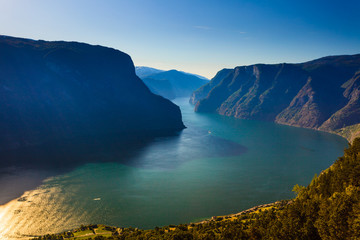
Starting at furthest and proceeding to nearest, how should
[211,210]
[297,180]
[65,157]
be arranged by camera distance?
[65,157], [297,180], [211,210]

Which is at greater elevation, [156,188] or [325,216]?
[325,216]

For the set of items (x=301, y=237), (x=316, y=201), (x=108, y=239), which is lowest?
(x=108, y=239)

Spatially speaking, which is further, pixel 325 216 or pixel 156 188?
pixel 156 188

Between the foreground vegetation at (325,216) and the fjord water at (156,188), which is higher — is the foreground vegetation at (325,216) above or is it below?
above

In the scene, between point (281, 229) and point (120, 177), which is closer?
point (281, 229)

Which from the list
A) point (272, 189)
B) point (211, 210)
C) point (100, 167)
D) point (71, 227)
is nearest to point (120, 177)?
point (100, 167)

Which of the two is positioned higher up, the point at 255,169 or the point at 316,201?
the point at 316,201

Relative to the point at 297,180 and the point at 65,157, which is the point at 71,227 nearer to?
the point at 65,157

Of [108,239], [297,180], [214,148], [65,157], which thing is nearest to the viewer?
[108,239]

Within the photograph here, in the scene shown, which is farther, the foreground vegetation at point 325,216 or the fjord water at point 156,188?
the fjord water at point 156,188
